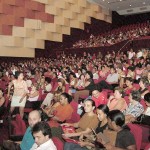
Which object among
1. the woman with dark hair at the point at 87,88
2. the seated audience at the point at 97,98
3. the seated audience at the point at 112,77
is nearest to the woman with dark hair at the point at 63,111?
the seated audience at the point at 97,98

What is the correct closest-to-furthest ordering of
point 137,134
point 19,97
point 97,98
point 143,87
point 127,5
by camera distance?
point 137,134 < point 97,98 < point 143,87 < point 19,97 < point 127,5

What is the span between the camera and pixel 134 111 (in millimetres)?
2992

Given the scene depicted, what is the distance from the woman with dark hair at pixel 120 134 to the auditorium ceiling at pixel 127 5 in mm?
9405

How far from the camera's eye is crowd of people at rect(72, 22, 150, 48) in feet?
33.5

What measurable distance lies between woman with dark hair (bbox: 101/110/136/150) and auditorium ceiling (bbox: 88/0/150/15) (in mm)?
9405

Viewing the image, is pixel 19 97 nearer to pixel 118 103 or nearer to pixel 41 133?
pixel 118 103

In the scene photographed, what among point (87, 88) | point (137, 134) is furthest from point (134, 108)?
point (87, 88)

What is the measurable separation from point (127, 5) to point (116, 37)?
176 centimetres

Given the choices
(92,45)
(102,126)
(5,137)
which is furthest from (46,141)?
(92,45)

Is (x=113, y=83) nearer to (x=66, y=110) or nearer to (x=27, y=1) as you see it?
(x=66, y=110)

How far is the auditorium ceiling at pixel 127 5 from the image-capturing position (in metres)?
11.2

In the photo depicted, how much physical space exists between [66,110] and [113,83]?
2403 millimetres

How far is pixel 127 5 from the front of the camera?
1187 centimetres

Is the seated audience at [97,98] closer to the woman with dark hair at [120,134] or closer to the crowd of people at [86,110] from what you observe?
the crowd of people at [86,110]
